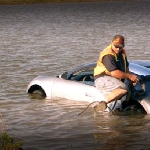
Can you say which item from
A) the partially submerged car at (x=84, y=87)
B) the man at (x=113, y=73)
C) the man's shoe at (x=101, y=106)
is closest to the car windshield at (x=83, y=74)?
the partially submerged car at (x=84, y=87)

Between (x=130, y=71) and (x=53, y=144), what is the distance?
259 cm

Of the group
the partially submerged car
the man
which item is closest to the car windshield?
the partially submerged car

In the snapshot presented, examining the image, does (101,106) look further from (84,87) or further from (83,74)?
(83,74)

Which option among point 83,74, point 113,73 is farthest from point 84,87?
point 113,73

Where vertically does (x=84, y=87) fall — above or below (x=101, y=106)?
above

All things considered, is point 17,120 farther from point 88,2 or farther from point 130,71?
point 88,2

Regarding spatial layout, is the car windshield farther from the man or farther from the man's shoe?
the man's shoe

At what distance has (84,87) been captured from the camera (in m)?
13.1

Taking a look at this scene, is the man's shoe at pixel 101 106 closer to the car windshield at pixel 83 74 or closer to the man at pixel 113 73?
the man at pixel 113 73

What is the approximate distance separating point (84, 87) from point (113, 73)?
5.21 ft

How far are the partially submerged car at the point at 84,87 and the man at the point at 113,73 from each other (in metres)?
0.30

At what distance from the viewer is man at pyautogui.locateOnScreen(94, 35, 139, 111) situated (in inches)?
460

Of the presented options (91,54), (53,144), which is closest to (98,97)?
(53,144)

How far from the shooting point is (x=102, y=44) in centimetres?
3011
